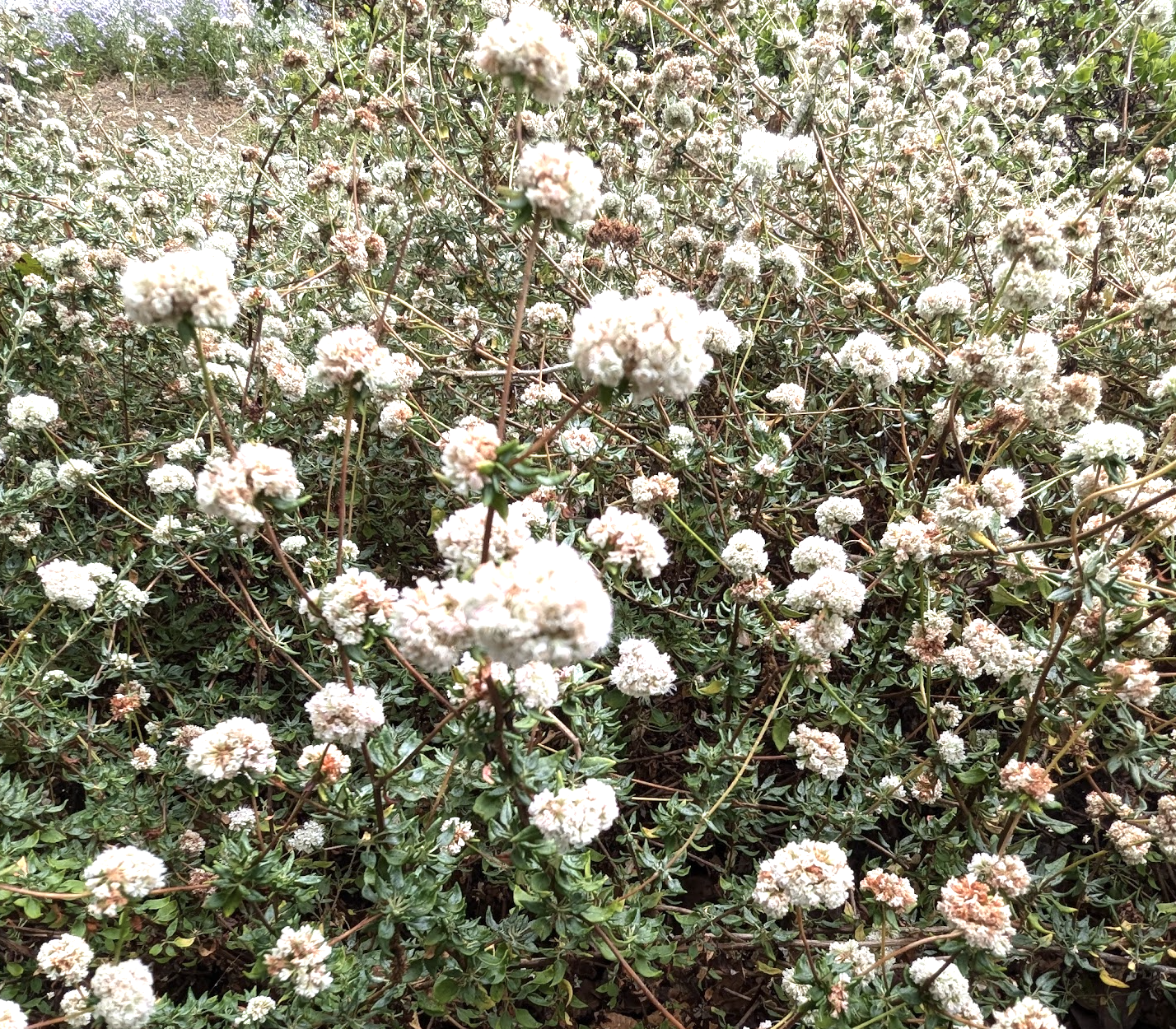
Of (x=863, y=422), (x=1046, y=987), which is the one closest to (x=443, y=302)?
(x=863, y=422)

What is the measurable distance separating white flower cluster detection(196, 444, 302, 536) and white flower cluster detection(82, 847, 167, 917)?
104cm

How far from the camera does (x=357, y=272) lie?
3.28 metres

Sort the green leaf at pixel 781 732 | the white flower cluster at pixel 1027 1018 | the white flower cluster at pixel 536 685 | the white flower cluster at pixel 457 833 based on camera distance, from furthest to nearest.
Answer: the green leaf at pixel 781 732, the white flower cluster at pixel 457 833, the white flower cluster at pixel 1027 1018, the white flower cluster at pixel 536 685

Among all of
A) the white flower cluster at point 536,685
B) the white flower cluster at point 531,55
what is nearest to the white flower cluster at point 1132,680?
the white flower cluster at point 536,685

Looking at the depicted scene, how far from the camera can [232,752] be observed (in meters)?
1.88

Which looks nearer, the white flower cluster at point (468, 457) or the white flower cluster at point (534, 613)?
the white flower cluster at point (534, 613)

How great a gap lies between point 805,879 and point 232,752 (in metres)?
1.53

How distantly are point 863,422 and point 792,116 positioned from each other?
1.77 metres

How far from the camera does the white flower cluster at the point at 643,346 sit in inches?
52.1

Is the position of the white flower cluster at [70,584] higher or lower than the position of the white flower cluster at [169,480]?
lower

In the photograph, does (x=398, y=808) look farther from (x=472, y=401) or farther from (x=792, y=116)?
(x=792, y=116)

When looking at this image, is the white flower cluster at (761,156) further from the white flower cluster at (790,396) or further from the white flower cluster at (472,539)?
the white flower cluster at (472,539)

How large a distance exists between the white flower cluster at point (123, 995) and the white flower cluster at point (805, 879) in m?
1.60

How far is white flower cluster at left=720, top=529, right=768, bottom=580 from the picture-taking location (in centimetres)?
266
